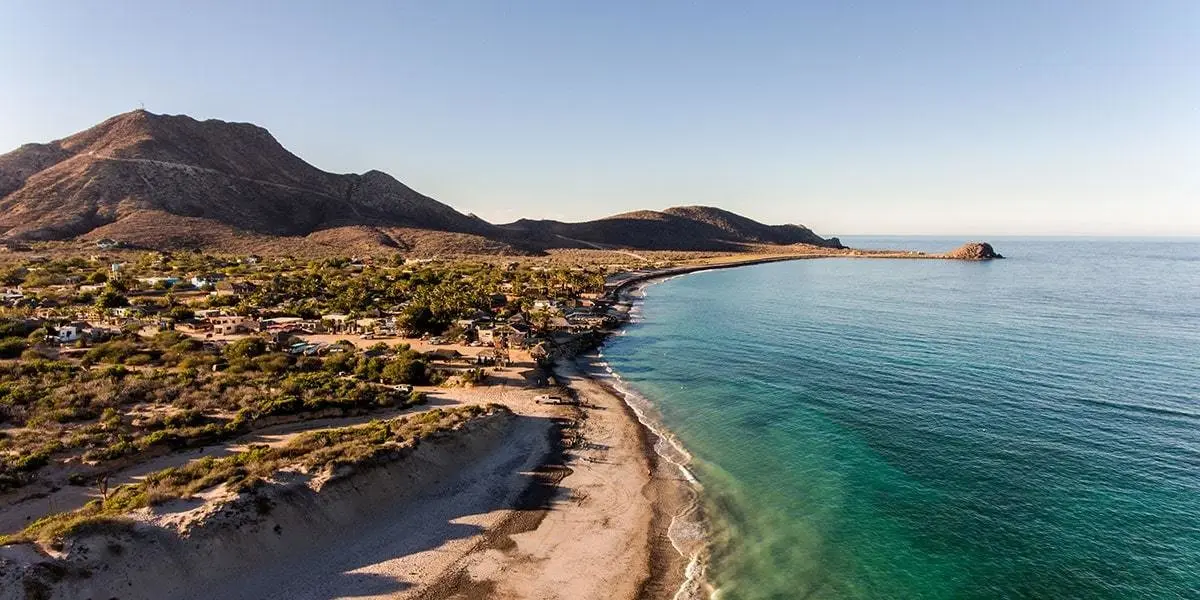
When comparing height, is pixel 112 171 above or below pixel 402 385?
above

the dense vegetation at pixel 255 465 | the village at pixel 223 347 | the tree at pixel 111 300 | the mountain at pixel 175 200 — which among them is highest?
the mountain at pixel 175 200

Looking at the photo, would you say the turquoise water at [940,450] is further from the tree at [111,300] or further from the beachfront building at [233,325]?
the tree at [111,300]

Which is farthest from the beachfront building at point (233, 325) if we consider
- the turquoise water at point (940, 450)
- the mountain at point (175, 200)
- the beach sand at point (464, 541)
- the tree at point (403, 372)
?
the mountain at point (175, 200)

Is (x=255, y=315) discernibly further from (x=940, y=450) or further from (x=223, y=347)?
(x=940, y=450)

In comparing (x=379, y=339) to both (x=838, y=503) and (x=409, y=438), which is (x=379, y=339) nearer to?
(x=409, y=438)

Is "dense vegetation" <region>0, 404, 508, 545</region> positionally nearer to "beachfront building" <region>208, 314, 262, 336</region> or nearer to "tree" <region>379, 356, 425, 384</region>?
"tree" <region>379, 356, 425, 384</region>

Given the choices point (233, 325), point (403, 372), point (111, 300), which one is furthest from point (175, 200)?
point (403, 372)

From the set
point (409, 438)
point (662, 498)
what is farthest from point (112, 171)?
point (662, 498)

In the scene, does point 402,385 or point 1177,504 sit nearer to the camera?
point 1177,504
